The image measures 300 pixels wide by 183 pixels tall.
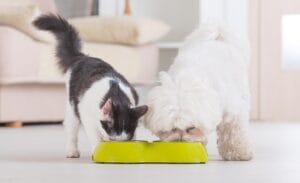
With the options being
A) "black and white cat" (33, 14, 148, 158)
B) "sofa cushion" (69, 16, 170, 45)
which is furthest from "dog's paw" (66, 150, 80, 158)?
"sofa cushion" (69, 16, 170, 45)

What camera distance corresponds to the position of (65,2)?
5.19 metres

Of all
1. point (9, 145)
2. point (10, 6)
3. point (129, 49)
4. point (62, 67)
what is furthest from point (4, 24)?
point (62, 67)

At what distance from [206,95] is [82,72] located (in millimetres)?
490

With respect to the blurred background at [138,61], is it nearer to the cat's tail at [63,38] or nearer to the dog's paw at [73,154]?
the dog's paw at [73,154]

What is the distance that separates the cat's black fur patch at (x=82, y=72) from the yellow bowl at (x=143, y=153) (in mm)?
56

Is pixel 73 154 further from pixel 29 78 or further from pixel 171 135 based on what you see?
pixel 29 78

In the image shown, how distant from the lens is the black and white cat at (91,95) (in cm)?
189

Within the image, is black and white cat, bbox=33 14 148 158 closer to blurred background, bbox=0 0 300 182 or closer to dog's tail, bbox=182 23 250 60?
blurred background, bbox=0 0 300 182

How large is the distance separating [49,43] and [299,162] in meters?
2.16

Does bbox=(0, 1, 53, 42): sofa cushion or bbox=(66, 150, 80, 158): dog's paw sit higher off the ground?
bbox=(0, 1, 53, 42): sofa cushion

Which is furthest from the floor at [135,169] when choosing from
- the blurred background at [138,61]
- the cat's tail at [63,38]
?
the cat's tail at [63,38]

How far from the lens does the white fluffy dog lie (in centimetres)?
174

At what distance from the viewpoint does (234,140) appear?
2008mm

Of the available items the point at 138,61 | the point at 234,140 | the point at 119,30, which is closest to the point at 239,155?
the point at 234,140
